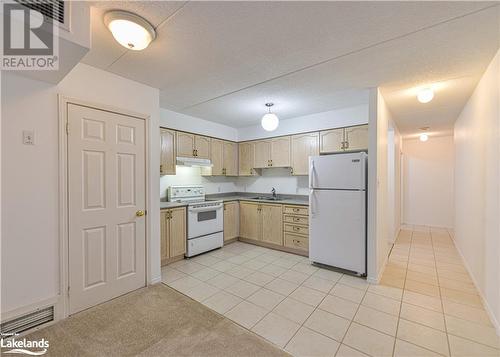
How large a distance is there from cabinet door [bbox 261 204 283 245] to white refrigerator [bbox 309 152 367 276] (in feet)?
2.45

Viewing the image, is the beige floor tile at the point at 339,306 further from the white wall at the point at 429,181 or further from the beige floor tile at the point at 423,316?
the white wall at the point at 429,181

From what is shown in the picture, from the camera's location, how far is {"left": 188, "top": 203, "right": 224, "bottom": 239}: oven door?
362 cm

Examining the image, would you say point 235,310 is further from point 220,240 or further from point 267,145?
point 267,145

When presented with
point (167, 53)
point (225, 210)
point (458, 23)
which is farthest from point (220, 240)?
point (458, 23)

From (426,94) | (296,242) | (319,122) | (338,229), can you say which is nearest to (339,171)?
(338,229)

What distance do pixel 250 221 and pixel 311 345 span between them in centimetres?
277

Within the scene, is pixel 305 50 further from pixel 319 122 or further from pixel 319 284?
pixel 319 284

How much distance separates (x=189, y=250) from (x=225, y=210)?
105 cm

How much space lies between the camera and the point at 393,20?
→ 5.12 ft

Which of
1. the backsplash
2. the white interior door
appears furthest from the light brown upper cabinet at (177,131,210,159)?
the white interior door

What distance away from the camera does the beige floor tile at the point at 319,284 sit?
2.62 metres

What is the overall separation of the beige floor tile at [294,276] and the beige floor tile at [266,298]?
1.36 feet

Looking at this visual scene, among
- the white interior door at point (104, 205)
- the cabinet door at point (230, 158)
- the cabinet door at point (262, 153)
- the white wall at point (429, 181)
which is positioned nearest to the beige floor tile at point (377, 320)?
the white interior door at point (104, 205)

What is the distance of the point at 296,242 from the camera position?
12.4 feet
